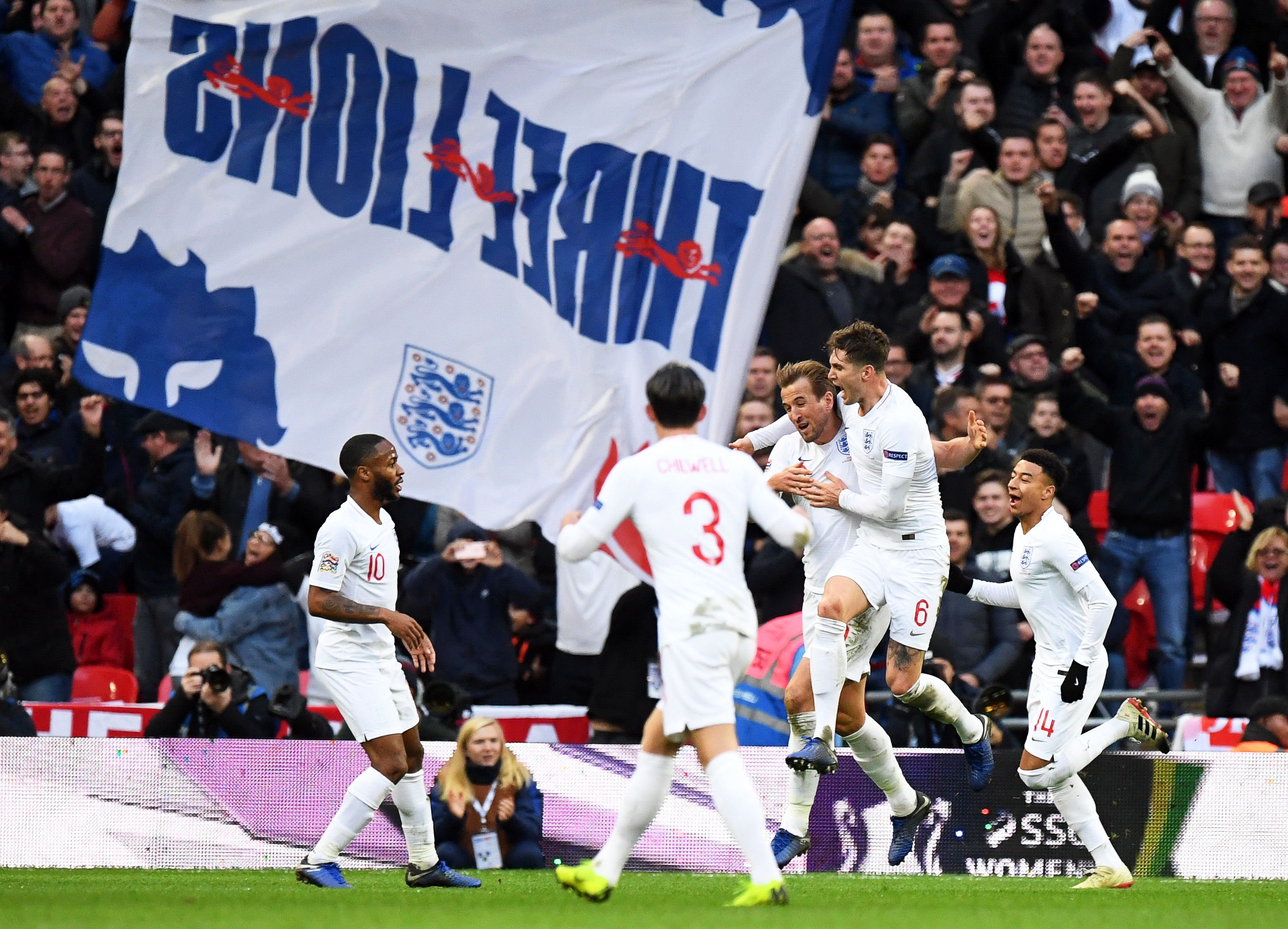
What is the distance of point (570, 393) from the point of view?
14336 millimetres

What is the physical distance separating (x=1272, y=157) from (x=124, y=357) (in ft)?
34.1

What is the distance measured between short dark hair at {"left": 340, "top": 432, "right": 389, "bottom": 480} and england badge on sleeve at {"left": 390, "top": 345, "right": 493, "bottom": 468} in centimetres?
328

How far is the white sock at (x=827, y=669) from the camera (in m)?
10.6

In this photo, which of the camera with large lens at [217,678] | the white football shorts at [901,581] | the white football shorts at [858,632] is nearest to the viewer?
the white football shorts at [901,581]

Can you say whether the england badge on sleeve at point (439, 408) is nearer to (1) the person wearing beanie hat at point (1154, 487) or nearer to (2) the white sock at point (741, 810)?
(1) the person wearing beanie hat at point (1154, 487)

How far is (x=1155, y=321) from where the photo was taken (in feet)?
51.8

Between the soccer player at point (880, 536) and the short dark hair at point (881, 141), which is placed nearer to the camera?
the soccer player at point (880, 536)

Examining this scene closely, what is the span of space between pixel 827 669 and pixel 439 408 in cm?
456

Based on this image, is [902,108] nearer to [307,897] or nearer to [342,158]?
[342,158]

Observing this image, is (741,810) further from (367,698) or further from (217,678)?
(217,678)

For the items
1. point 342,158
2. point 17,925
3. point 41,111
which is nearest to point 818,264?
point 342,158

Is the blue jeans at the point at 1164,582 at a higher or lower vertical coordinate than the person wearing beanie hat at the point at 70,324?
lower

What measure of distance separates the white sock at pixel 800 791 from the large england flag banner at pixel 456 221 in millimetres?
3529

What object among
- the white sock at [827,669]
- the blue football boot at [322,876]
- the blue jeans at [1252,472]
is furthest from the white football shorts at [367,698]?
the blue jeans at [1252,472]
